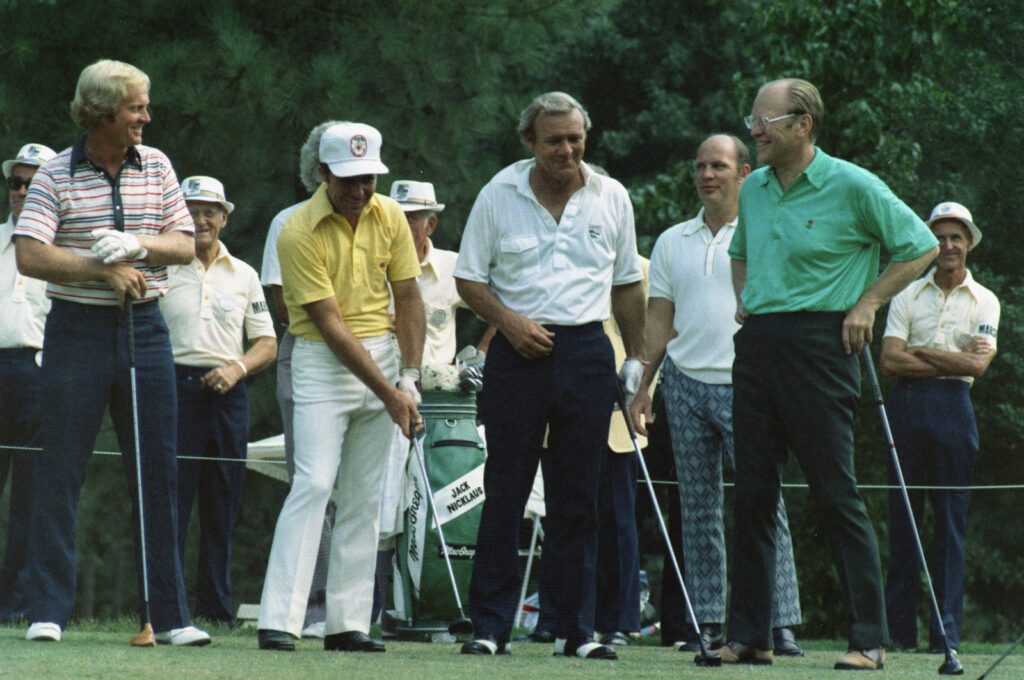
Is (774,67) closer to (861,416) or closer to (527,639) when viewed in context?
(861,416)

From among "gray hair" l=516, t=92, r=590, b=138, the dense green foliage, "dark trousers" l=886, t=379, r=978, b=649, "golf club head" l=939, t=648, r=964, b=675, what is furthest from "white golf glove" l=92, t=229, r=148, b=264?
the dense green foliage

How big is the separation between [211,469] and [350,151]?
2.87m

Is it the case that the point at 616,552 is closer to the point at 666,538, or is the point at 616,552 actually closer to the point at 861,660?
the point at 666,538

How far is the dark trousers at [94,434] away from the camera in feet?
19.1

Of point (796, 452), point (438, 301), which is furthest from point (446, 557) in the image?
point (796, 452)

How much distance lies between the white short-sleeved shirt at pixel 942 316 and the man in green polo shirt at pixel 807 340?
2301 millimetres

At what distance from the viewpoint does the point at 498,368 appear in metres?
6.07

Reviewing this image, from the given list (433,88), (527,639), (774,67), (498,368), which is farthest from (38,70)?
(498,368)

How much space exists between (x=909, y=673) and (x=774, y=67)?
7315 millimetres

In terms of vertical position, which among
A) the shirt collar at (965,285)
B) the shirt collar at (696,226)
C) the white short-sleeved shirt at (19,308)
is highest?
the shirt collar at (696,226)

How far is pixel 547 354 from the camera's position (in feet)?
19.7

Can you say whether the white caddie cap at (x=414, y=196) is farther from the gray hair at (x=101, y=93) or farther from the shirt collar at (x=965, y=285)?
the shirt collar at (x=965, y=285)

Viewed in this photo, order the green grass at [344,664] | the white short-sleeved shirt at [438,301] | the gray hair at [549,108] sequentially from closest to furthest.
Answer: the green grass at [344,664]
the gray hair at [549,108]
the white short-sleeved shirt at [438,301]

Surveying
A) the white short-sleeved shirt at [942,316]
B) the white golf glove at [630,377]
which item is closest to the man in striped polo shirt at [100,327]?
the white golf glove at [630,377]
